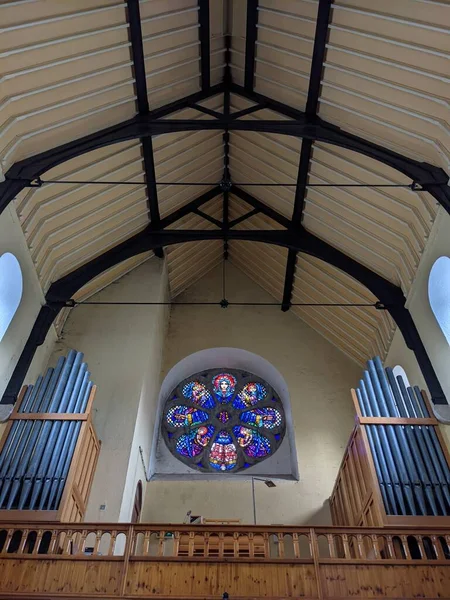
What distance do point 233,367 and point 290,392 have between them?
200 cm

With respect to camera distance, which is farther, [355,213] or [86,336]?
[86,336]

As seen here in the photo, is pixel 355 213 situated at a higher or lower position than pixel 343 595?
higher

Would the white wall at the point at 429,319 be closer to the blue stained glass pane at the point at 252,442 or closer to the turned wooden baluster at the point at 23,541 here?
the blue stained glass pane at the point at 252,442

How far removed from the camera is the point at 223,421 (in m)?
12.3

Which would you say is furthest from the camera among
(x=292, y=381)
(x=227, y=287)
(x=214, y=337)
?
(x=227, y=287)

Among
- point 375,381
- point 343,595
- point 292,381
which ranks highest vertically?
point 292,381

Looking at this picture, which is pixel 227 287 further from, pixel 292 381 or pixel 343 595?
pixel 343 595

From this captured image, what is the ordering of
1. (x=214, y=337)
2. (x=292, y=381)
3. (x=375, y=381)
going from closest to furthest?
(x=375, y=381)
(x=292, y=381)
(x=214, y=337)

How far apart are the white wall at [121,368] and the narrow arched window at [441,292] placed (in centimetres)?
577

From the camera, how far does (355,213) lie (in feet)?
31.7

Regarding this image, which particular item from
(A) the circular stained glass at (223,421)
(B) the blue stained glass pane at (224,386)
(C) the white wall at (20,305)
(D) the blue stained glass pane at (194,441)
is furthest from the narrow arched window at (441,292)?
(C) the white wall at (20,305)

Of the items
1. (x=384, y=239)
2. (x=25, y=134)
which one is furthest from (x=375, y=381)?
(x=25, y=134)

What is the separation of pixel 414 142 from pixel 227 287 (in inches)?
299

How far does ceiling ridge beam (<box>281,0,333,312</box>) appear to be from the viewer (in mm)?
7653
